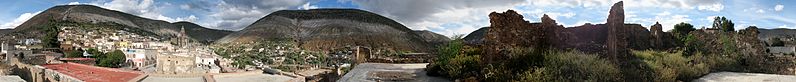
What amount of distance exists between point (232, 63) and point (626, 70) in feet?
16.2

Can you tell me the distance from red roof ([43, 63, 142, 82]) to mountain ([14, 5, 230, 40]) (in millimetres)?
608

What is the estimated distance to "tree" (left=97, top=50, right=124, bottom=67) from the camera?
7.86 meters

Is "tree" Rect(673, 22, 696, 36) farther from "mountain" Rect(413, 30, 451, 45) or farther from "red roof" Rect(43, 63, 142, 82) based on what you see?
"red roof" Rect(43, 63, 142, 82)

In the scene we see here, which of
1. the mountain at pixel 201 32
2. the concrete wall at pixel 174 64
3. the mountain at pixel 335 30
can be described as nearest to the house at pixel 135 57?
the concrete wall at pixel 174 64

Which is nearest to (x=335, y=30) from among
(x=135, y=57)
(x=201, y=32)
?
(x=201, y=32)

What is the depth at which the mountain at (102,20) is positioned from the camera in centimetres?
740

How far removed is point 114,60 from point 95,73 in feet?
1.09

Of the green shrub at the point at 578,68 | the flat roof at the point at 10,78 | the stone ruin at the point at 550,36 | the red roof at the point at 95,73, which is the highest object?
the stone ruin at the point at 550,36

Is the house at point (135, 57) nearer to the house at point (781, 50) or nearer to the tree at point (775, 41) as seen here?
the house at point (781, 50)

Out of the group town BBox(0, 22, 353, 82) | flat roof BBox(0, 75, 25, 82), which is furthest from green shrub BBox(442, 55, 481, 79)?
flat roof BBox(0, 75, 25, 82)

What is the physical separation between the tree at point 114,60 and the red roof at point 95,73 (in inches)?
3.7

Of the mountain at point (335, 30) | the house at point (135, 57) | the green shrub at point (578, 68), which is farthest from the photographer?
the mountain at point (335, 30)

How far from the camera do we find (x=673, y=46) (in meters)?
9.80

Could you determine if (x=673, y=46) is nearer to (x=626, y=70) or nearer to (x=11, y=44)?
(x=626, y=70)
